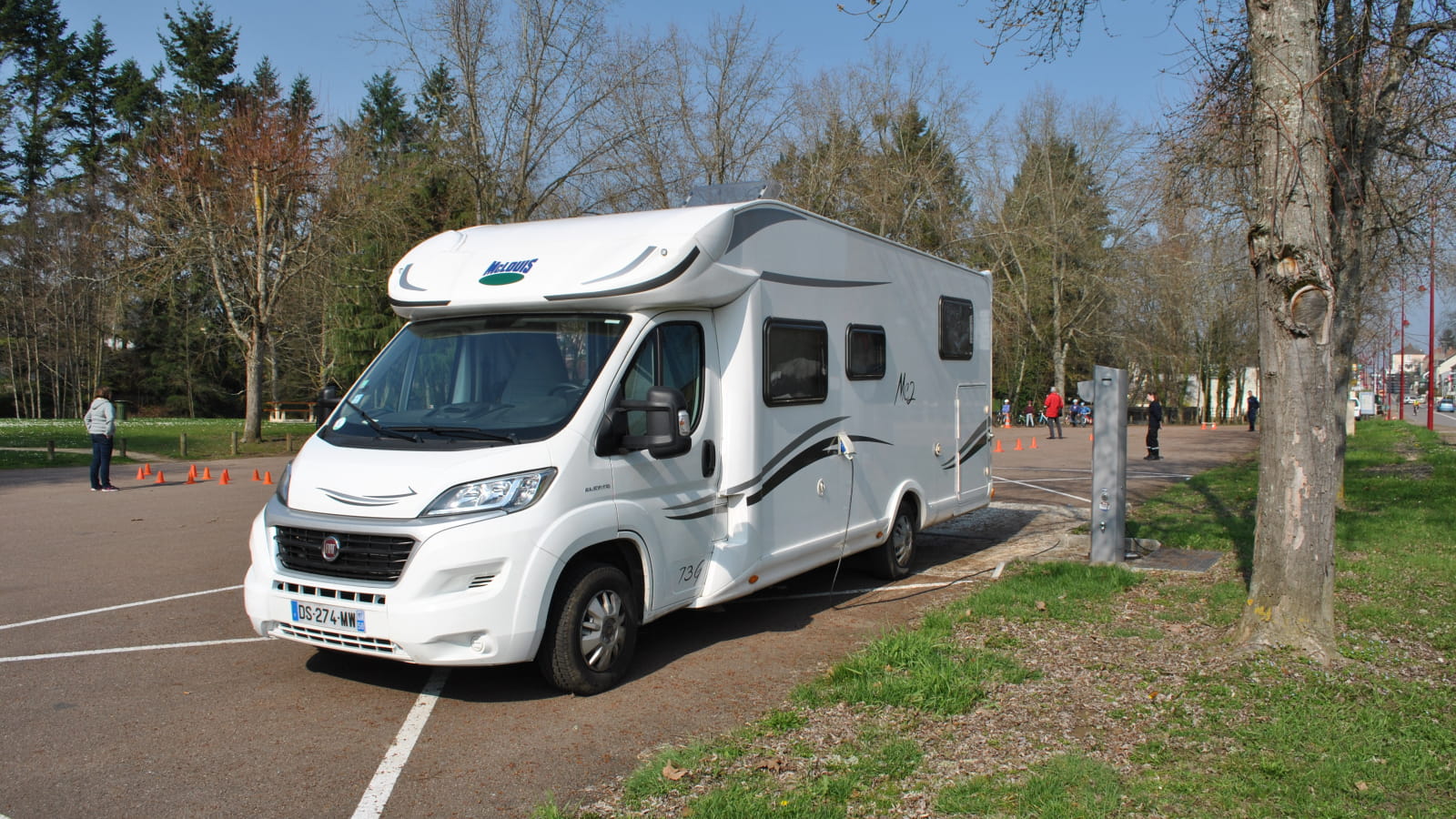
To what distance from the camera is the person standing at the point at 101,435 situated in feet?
55.2

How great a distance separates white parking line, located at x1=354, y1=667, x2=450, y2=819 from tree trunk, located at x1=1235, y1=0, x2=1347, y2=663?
4.81m

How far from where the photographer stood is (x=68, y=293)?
47.3m

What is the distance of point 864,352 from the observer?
28.0 ft

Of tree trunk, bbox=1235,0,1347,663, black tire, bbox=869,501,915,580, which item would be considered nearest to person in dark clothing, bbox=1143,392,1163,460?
black tire, bbox=869,501,915,580

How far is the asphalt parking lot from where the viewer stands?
455 cm

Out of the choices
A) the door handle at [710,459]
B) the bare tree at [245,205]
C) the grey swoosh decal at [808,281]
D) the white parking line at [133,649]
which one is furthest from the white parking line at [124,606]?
the bare tree at [245,205]

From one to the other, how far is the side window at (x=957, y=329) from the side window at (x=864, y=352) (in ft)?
4.78

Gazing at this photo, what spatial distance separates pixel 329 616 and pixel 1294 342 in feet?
18.4

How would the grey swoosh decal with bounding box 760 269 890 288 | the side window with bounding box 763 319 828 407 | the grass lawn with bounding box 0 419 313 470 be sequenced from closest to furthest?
1. the side window with bounding box 763 319 828 407
2. the grey swoosh decal with bounding box 760 269 890 288
3. the grass lawn with bounding box 0 419 313 470

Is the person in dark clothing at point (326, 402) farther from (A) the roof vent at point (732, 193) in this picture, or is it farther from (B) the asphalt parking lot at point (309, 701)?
(A) the roof vent at point (732, 193)

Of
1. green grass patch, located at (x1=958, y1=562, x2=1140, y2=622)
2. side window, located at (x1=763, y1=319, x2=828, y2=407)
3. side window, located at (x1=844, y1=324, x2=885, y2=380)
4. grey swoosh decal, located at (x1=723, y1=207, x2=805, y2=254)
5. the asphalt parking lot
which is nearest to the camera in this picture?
the asphalt parking lot

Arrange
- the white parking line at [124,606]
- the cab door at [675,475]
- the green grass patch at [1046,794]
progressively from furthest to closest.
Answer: the white parking line at [124,606], the cab door at [675,475], the green grass patch at [1046,794]

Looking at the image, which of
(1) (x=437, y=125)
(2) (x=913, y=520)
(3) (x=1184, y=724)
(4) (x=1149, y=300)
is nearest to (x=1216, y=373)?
(4) (x=1149, y=300)

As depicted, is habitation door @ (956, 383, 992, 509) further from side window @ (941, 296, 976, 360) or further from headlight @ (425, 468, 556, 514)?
headlight @ (425, 468, 556, 514)
